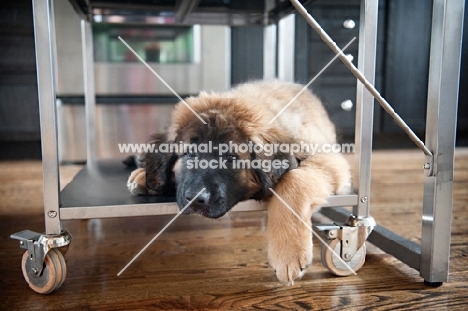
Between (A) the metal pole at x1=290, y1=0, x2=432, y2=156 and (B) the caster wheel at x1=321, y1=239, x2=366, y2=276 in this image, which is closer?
(A) the metal pole at x1=290, y1=0, x2=432, y2=156

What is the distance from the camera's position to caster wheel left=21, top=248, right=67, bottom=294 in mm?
1180

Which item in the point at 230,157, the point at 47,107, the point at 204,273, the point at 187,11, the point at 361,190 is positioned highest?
the point at 187,11

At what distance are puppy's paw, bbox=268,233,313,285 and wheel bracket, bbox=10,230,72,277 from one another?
0.55 meters

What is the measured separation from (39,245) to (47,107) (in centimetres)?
35

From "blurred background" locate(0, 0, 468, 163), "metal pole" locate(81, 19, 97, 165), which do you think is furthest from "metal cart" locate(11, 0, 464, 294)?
"blurred background" locate(0, 0, 468, 163)

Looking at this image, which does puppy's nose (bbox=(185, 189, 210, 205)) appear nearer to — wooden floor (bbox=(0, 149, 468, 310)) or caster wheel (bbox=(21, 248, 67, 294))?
wooden floor (bbox=(0, 149, 468, 310))

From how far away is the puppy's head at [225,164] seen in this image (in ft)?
3.88

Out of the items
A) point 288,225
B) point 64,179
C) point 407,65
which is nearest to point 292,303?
point 288,225

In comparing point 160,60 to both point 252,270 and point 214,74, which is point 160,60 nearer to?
point 214,74

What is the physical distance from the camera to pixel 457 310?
3.60 ft

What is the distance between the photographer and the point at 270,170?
1.23m

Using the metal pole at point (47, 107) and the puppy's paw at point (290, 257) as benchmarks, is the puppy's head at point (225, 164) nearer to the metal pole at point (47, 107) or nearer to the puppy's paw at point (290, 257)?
the puppy's paw at point (290, 257)

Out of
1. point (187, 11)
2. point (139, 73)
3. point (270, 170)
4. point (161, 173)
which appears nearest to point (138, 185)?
point (161, 173)

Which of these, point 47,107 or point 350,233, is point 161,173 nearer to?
point 47,107
